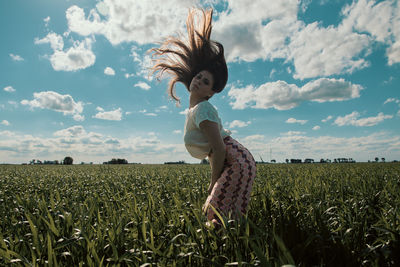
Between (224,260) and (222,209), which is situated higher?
(222,209)

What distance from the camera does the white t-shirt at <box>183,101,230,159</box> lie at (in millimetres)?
2641

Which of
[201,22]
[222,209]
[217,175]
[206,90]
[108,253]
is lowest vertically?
[108,253]

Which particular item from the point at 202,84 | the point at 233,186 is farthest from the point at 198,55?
the point at 233,186

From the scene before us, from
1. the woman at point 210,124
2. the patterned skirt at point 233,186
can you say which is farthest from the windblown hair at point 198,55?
the patterned skirt at point 233,186

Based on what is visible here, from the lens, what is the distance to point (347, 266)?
1.66 meters

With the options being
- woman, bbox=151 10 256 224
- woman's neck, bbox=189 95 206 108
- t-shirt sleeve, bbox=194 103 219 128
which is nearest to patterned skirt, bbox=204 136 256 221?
woman, bbox=151 10 256 224

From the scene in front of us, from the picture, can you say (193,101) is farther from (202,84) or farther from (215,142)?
(215,142)

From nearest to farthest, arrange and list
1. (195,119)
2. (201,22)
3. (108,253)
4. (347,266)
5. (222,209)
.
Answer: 1. (347,266)
2. (108,253)
3. (222,209)
4. (195,119)
5. (201,22)

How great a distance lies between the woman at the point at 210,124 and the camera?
2.61 metres

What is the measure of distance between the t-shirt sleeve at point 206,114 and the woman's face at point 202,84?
0.51 metres

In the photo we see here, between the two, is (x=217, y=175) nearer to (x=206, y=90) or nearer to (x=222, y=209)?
(x=222, y=209)

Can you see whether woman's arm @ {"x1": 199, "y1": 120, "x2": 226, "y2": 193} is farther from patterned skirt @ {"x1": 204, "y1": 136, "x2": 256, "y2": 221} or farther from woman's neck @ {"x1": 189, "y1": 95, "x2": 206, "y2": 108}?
woman's neck @ {"x1": 189, "y1": 95, "x2": 206, "y2": 108}

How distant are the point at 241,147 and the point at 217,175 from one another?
44 centimetres

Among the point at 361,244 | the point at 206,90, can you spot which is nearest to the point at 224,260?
the point at 361,244
